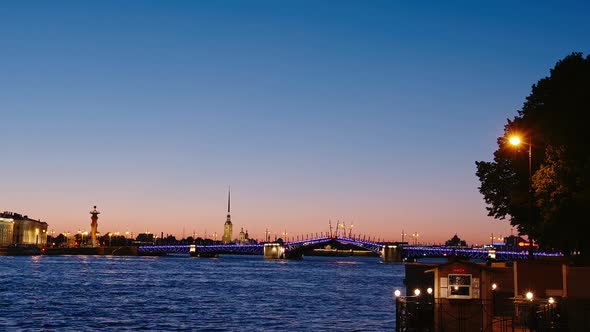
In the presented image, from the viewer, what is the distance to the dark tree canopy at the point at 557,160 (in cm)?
4538

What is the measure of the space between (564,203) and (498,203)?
535 inches

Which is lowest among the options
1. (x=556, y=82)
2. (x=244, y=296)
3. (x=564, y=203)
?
(x=244, y=296)

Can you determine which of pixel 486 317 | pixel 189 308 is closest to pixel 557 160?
pixel 486 317

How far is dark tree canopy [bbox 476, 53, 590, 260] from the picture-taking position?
45.4 m

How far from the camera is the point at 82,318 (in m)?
61.5

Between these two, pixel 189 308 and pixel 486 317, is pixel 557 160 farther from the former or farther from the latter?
pixel 189 308

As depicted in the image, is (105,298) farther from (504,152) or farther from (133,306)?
(504,152)

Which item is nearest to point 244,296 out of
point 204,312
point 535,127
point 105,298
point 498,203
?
point 105,298

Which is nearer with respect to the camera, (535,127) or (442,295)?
(442,295)

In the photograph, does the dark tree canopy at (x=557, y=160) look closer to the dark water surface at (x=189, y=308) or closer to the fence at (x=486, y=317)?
the fence at (x=486, y=317)

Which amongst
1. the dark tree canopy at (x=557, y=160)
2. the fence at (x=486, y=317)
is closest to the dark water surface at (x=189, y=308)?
the dark tree canopy at (x=557, y=160)

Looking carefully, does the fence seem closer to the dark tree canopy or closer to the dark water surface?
the dark tree canopy

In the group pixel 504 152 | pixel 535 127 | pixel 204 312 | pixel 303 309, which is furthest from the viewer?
pixel 303 309

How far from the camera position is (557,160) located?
152ft
